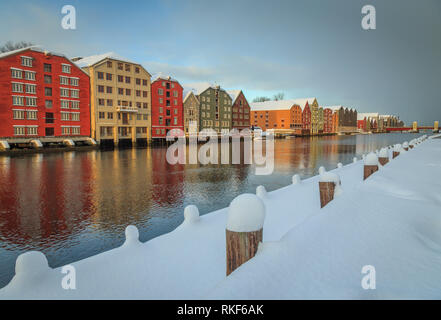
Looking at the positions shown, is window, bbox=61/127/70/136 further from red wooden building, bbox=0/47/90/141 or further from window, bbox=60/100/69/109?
window, bbox=60/100/69/109

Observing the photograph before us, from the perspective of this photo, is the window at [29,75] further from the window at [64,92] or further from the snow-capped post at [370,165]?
the snow-capped post at [370,165]

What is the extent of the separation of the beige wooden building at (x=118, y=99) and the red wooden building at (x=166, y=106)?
1.78 meters

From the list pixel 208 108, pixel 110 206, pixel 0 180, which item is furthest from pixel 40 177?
pixel 208 108

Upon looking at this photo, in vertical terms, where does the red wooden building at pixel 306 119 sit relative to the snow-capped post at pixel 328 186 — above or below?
above

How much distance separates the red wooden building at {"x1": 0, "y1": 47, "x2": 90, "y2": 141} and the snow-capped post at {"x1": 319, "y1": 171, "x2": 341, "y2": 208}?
41219 mm

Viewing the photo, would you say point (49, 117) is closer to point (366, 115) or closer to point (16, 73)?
point (16, 73)

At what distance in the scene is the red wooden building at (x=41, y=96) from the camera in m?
35.8

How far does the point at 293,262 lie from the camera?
2.89 m

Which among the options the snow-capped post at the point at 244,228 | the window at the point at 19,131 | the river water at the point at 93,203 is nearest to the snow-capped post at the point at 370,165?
the river water at the point at 93,203

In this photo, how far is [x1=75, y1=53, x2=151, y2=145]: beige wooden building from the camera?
151ft

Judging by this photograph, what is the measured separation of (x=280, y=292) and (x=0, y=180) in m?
16.9

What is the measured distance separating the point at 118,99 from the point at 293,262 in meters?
51.5
